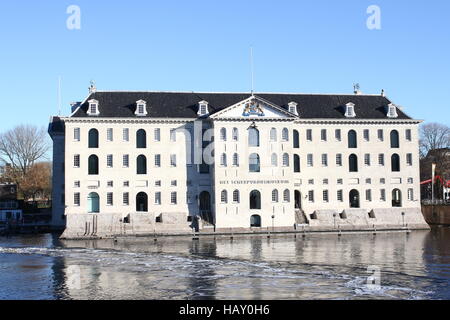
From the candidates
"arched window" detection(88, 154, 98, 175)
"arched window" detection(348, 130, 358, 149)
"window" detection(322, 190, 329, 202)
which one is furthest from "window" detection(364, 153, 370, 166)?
"arched window" detection(88, 154, 98, 175)

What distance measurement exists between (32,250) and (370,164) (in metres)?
40.6

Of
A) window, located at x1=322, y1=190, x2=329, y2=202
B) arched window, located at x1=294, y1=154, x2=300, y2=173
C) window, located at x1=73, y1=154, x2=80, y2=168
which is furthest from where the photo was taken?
window, located at x1=322, y1=190, x2=329, y2=202

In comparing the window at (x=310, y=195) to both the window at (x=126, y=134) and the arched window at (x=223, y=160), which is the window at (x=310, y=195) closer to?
the arched window at (x=223, y=160)

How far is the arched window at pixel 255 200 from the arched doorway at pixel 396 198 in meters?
17.4

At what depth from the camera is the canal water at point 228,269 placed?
32188mm

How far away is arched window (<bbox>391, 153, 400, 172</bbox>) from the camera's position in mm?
73250

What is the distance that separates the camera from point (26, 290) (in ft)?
110

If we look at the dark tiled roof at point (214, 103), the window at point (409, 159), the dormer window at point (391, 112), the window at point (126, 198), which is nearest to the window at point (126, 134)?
the dark tiled roof at point (214, 103)

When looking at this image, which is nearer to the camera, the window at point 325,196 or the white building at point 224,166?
the white building at point 224,166

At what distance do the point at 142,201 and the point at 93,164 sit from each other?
270 inches

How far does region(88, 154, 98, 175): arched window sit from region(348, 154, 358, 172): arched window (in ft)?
97.8

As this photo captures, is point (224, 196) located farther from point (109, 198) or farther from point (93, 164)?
point (93, 164)

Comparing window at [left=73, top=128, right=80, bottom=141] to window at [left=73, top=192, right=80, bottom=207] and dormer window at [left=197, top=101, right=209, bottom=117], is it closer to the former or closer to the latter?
window at [left=73, top=192, right=80, bottom=207]
